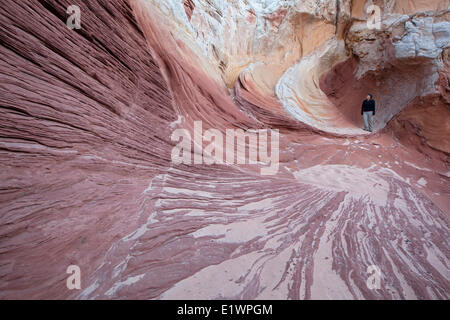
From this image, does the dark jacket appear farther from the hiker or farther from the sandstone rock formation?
the sandstone rock formation

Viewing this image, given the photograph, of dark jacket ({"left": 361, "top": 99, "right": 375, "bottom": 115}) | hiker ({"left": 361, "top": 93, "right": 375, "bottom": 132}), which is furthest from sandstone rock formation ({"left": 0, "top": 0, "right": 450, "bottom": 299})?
dark jacket ({"left": 361, "top": 99, "right": 375, "bottom": 115})

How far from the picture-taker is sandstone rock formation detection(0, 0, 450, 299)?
1.38 meters

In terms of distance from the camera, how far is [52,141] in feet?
5.33

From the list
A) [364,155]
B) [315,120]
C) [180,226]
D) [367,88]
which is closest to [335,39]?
[367,88]

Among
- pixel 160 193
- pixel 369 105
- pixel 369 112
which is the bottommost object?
pixel 160 193

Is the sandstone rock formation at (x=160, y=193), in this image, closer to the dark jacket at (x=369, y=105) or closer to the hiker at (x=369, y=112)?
the hiker at (x=369, y=112)

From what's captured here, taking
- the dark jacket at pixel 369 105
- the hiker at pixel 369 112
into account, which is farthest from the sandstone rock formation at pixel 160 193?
the dark jacket at pixel 369 105

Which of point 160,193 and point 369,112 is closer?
point 160,193

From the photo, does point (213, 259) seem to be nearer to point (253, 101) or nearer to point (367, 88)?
point (253, 101)

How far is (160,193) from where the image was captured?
85.1 inches

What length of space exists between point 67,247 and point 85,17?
7.43ft

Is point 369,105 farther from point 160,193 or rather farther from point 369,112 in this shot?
point 160,193

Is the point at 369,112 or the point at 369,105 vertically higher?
the point at 369,105

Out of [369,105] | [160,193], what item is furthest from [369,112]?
[160,193]
